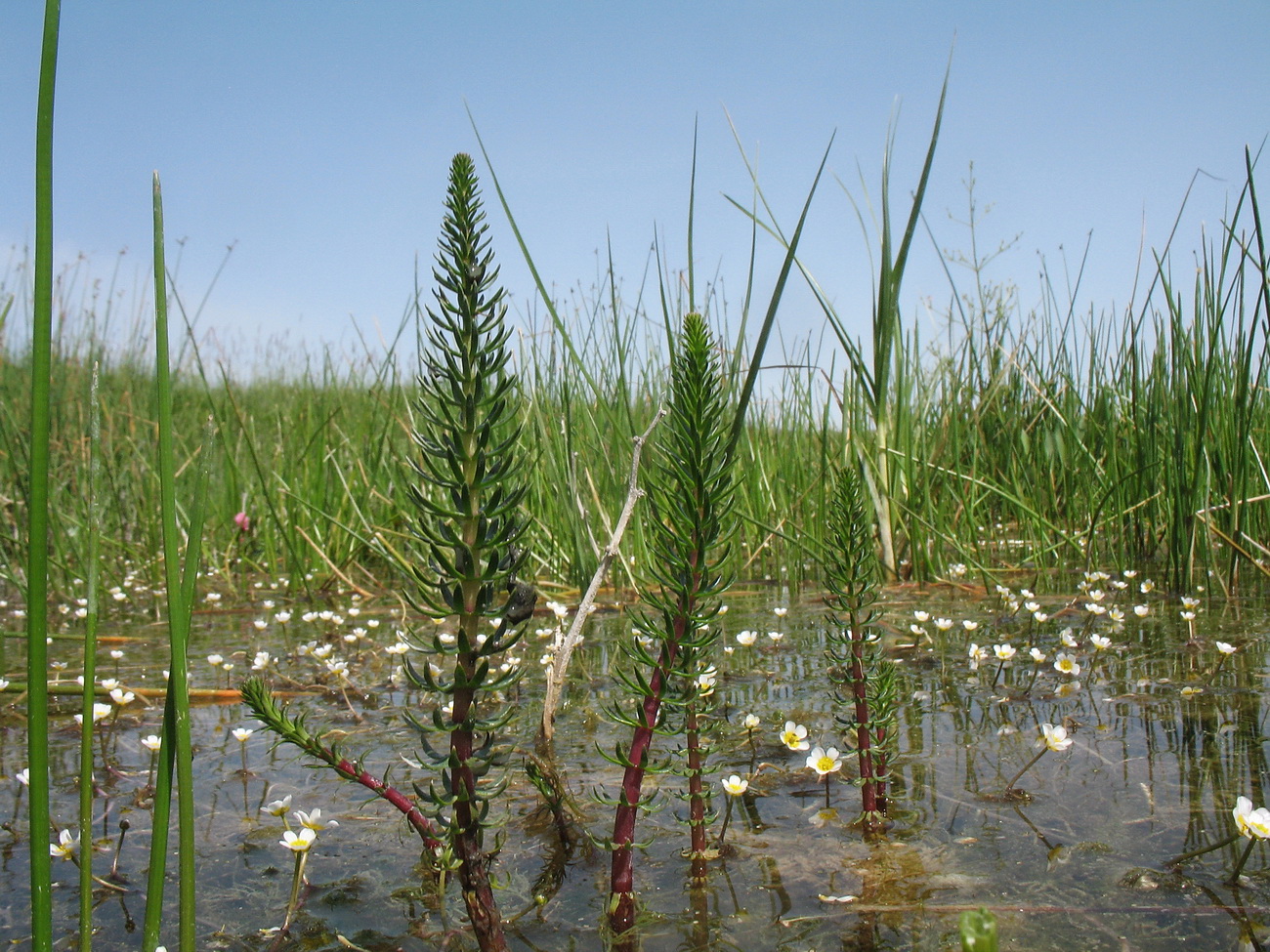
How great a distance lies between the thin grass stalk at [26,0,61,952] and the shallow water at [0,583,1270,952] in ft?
1.17

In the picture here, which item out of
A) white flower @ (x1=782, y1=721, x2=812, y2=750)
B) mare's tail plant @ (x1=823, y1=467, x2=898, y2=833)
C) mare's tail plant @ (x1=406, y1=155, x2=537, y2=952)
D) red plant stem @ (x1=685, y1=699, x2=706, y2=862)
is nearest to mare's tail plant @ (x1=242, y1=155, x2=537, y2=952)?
mare's tail plant @ (x1=406, y1=155, x2=537, y2=952)

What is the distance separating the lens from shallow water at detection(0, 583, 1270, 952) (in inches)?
50.0

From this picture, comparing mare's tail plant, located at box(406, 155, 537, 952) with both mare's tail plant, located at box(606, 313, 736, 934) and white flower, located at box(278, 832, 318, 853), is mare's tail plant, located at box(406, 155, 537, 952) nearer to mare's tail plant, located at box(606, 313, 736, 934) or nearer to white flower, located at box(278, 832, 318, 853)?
mare's tail plant, located at box(606, 313, 736, 934)

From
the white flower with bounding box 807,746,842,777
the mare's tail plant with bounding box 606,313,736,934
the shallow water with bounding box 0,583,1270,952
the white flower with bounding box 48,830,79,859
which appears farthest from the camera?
the white flower with bounding box 807,746,842,777

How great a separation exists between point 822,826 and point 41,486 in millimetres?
1309

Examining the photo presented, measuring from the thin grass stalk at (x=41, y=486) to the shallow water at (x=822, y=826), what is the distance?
0.36 metres

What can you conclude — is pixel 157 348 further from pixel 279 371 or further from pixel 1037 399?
pixel 279 371

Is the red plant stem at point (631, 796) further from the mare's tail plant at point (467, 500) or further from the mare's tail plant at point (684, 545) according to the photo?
the mare's tail plant at point (467, 500)

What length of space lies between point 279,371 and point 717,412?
12.4m

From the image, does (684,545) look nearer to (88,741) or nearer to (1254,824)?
(88,741)

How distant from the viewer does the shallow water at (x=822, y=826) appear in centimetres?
127

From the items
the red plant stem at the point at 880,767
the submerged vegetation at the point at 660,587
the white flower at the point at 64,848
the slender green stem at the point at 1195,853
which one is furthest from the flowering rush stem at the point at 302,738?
the slender green stem at the point at 1195,853

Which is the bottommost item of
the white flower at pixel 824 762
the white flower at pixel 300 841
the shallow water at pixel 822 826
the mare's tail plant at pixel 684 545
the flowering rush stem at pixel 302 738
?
the shallow water at pixel 822 826

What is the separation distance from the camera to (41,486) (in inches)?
35.0
